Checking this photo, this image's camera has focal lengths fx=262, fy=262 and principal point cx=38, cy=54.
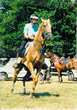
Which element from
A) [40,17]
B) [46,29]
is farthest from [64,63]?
[46,29]

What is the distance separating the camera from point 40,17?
2409 cm

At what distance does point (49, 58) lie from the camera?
755 inches

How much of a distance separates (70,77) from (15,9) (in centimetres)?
906

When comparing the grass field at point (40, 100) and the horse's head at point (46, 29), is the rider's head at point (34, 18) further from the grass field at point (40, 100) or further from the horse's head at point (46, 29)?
the grass field at point (40, 100)

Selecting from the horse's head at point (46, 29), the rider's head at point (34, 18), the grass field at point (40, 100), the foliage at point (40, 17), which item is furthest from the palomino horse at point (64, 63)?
the rider's head at point (34, 18)

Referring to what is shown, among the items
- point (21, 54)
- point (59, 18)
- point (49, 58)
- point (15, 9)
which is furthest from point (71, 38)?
point (21, 54)

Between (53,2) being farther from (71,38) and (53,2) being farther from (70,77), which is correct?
(70,77)

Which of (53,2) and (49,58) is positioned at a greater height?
(53,2)

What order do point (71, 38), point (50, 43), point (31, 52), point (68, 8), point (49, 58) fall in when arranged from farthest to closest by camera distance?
point (71, 38) < point (68, 8) < point (50, 43) < point (49, 58) < point (31, 52)

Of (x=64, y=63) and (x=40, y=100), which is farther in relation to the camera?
(x=64, y=63)

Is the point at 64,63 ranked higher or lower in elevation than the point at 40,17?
lower

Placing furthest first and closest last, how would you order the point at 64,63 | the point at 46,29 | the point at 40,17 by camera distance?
the point at 40,17
the point at 64,63
the point at 46,29

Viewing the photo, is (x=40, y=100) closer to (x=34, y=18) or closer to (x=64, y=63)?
(x=34, y=18)

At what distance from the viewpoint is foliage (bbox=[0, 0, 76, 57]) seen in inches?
964
